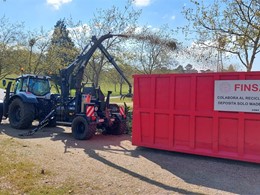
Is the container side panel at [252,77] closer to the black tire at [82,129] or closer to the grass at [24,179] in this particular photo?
the grass at [24,179]

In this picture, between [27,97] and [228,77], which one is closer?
[228,77]

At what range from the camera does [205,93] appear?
7.97 meters

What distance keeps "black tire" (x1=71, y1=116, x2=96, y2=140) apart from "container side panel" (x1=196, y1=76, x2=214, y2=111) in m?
4.10

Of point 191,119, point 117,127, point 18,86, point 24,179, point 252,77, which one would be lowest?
point 24,179

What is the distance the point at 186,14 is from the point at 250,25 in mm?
2755

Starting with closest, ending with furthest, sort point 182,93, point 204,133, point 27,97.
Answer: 1. point 204,133
2. point 182,93
3. point 27,97

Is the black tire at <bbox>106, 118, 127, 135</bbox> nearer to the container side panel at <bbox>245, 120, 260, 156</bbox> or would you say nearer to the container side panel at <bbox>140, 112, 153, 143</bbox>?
the container side panel at <bbox>140, 112, 153, 143</bbox>

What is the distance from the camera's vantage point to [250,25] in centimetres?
1209

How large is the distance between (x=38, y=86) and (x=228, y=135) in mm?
9085

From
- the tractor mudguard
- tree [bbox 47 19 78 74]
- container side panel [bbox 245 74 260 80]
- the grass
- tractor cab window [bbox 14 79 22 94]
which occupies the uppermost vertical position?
tree [bbox 47 19 78 74]

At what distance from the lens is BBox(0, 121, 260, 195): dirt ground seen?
5664mm

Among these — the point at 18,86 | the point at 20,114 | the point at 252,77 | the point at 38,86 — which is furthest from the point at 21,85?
the point at 252,77

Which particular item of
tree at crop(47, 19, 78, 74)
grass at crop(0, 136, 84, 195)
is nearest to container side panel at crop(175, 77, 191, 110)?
grass at crop(0, 136, 84, 195)

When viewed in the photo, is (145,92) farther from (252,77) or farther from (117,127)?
(117,127)
